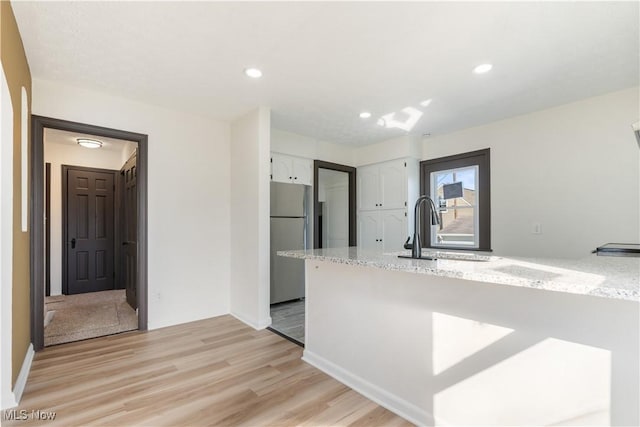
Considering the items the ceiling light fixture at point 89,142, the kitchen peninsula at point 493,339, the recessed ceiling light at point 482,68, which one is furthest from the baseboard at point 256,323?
the ceiling light fixture at point 89,142

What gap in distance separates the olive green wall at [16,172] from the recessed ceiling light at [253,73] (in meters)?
1.41

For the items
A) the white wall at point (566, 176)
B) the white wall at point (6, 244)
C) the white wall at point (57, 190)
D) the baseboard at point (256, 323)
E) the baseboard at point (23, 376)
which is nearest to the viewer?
the white wall at point (6, 244)

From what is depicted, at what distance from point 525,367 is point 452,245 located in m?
2.94

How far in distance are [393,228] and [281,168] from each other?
71.7 inches

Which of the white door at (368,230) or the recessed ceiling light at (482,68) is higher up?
the recessed ceiling light at (482,68)

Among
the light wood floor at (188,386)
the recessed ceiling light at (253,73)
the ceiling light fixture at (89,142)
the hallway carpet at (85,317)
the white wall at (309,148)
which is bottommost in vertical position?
the hallway carpet at (85,317)

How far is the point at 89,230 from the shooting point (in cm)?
525

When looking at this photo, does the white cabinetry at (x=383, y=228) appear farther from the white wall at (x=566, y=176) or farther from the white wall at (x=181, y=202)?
the white wall at (x=181, y=202)

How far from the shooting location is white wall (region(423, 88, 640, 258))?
288 centimetres

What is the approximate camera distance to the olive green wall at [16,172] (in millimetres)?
1768

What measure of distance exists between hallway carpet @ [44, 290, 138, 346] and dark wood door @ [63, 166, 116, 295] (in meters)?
0.38

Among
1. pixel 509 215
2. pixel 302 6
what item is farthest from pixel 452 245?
pixel 302 6

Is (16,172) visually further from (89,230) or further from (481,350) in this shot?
(89,230)

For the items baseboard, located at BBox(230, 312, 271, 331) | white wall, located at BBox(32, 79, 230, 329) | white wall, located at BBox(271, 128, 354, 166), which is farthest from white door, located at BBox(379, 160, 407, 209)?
baseboard, located at BBox(230, 312, 271, 331)
